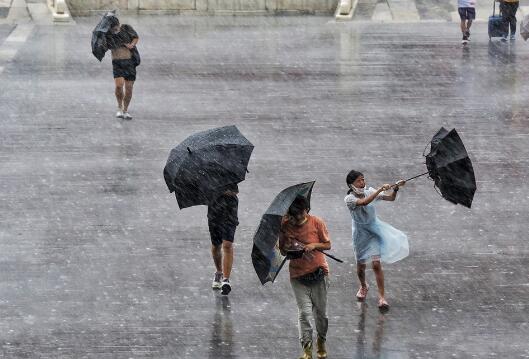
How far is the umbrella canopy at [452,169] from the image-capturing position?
1305cm

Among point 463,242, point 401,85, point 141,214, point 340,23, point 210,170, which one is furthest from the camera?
point 340,23

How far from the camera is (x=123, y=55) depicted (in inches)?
858

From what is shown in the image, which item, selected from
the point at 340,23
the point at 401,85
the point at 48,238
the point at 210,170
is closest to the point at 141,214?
the point at 48,238

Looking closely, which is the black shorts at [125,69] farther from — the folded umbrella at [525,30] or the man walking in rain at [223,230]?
the folded umbrella at [525,30]

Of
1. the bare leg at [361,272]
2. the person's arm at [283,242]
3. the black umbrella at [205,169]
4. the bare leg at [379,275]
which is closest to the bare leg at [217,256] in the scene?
the black umbrella at [205,169]

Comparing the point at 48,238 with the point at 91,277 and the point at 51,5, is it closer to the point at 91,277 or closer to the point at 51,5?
the point at 91,277

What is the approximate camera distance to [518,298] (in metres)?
14.4

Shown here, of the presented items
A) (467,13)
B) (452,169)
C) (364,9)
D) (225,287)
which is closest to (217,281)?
(225,287)

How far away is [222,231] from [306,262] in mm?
1907

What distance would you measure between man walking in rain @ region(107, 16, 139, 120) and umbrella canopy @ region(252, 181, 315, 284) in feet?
31.1

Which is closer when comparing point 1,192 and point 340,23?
point 1,192

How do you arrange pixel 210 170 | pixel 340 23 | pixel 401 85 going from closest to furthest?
pixel 210 170 → pixel 401 85 → pixel 340 23

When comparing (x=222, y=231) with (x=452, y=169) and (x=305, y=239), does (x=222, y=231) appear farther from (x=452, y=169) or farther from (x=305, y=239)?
(x=452, y=169)

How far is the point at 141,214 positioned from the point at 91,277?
243cm
